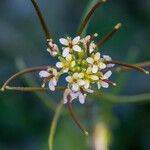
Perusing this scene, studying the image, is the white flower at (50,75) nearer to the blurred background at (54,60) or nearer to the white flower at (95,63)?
the white flower at (95,63)

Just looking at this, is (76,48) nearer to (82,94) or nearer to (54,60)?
(82,94)

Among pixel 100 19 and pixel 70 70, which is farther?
pixel 100 19

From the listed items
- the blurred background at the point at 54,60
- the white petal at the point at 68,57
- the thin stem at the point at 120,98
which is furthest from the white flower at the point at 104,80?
the blurred background at the point at 54,60

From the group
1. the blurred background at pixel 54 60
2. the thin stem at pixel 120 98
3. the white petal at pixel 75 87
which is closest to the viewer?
the white petal at pixel 75 87

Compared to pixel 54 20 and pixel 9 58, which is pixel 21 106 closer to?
pixel 9 58

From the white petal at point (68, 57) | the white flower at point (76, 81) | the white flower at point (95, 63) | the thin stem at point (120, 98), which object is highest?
the thin stem at point (120, 98)

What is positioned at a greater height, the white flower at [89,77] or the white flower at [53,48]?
the white flower at [53,48]

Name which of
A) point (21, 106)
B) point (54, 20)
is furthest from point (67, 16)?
point (21, 106)

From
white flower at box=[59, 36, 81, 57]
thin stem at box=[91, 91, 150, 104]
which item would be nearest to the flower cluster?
white flower at box=[59, 36, 81, 57]
